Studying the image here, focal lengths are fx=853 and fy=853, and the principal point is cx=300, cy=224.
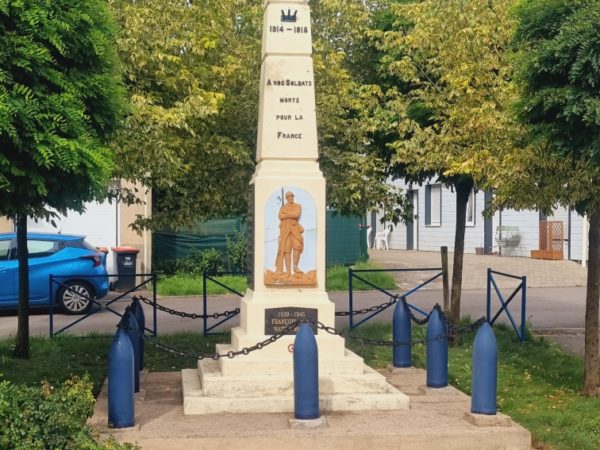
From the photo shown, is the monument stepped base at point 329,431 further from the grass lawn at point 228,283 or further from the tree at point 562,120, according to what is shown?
the grass lawn at point 228,283

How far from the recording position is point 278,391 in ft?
27.5

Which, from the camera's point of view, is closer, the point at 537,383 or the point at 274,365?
the point at 274,365

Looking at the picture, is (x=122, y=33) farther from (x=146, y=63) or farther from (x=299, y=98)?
(x=299, y=98)

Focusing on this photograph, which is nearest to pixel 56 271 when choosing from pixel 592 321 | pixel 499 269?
pixel 592 321

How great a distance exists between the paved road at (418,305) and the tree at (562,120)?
14.0 ft

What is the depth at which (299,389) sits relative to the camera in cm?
740

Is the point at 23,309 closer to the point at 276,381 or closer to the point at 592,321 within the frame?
the point at 276,381

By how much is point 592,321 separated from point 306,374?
3600 millimetres

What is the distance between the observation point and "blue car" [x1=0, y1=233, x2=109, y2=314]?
1700 centimetres

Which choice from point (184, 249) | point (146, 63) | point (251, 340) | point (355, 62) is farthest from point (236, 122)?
point (184, 249)

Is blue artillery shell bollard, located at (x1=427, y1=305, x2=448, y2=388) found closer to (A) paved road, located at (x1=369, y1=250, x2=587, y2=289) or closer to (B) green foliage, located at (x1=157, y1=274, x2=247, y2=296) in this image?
(B) green foliage, located at (x1=157, y1=274, x2=247, y2=296)

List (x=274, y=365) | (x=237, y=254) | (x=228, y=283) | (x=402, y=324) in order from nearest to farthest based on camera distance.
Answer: (x=274, y=365)
(x=402, y=324)
(x=228, y=283)
(x=237, y=254)

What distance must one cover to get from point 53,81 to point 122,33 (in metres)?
3.78

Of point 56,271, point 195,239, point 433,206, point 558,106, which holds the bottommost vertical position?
point 56,271
